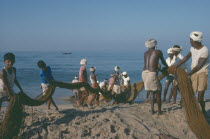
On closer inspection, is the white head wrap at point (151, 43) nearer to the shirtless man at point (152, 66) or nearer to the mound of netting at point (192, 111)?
the shirtless man at point (152, 66)

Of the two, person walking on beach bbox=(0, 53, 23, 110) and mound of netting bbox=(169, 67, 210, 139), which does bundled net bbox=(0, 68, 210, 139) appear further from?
person walking on beach bbox=(0, 53, 23, 110)

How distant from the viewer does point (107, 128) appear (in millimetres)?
5277

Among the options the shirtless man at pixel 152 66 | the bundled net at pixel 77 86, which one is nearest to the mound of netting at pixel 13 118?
the bundled net at pixel 77 86

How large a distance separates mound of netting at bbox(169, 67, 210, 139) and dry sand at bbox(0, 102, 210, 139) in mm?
401

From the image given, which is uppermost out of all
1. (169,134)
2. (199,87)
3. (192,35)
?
(192,35)

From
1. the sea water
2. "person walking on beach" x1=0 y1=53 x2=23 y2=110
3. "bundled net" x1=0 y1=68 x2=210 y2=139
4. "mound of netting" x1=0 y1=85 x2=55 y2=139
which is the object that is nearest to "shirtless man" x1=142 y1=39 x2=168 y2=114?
"bundled net" x1=0 y1=68 x2=210 y2=139

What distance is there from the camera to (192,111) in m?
5.45

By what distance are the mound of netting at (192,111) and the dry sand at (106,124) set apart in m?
0.40

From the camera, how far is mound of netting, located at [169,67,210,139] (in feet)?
17.4

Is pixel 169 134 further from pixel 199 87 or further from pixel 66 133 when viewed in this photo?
pixel 66 133

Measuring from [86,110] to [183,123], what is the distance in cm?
221

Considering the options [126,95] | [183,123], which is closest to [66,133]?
[183,123]

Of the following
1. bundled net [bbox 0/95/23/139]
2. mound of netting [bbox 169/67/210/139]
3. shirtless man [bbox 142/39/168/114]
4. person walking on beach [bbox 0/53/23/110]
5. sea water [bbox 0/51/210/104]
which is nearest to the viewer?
bundled net [bbox 0/95/23/139]

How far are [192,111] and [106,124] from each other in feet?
5.65
